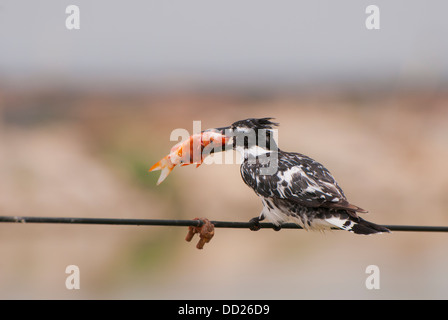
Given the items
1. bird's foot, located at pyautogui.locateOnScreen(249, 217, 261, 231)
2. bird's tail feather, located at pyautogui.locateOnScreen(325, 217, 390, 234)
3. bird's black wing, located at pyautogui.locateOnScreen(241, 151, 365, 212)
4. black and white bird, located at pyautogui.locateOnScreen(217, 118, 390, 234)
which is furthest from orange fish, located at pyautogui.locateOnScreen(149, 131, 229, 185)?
bird's tail feather, located at pyautogui.locateOnScreen(325, 217, 390, 234)

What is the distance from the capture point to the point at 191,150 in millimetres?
7555

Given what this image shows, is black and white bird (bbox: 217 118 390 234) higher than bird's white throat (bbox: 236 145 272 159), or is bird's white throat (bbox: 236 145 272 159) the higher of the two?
bird's white throat (bbox: 236 145 272 159)

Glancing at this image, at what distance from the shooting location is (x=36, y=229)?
19.7 metres

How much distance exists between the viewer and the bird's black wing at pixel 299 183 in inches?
271

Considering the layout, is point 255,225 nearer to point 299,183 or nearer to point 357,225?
point 299,183

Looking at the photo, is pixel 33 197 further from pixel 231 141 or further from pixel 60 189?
pixel 231 141

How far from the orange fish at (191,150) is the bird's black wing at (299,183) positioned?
422 millimetres

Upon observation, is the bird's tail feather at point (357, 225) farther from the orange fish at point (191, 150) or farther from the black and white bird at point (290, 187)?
the orange fish at point (191, 150)

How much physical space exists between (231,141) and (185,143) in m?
0.60

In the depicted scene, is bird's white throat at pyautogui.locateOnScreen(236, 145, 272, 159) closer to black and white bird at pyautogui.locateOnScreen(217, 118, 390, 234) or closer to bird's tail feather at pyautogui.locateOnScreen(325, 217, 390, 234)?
black and white bird at pyautogui.locateOnScreen(217, 118, 390, 234)

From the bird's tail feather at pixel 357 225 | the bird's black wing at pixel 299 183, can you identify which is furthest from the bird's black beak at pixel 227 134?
the bird's tail feather at pixel 357 225

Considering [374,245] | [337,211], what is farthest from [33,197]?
[337,211]

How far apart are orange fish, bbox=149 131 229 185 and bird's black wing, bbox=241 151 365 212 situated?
1.38ft

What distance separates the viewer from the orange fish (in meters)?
7.37
